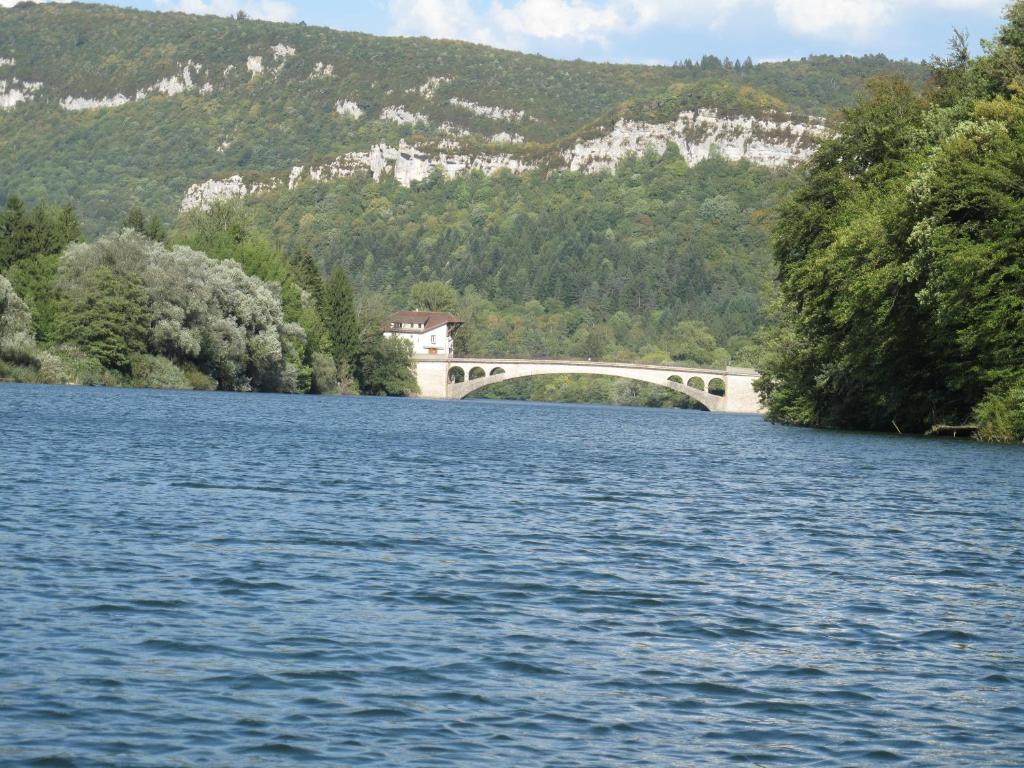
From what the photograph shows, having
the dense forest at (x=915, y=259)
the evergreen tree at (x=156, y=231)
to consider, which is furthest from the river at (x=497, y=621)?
the evergreen tree at (x=156, y=231)

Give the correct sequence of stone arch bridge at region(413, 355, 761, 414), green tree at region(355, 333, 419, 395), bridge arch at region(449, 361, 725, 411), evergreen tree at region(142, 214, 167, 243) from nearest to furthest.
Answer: evergreen tree at region(142, 214, 167, 243) < green tree at region(355, 333, 419, 395) < bridge arch at region(449, 361, 725, 411) < stone arch bridge at region(413, 355, 761, 414)

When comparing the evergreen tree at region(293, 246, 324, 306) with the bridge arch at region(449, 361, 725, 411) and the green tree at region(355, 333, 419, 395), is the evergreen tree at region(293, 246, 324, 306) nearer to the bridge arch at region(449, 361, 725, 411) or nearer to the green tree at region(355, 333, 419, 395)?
the green tree at region(355, 333, 419, 395)

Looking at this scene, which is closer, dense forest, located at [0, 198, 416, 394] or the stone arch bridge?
dense forest, located at [0, 198, 416, 394]

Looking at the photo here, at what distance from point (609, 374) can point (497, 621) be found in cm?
13767

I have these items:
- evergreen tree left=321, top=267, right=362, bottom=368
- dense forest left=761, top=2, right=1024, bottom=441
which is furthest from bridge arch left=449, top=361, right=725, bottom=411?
dense forest left=761, top=2, right=1024, bottom=441

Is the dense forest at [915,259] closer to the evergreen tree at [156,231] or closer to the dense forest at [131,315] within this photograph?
the dense forest at [131,315]

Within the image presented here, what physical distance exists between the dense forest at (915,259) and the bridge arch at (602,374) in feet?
247

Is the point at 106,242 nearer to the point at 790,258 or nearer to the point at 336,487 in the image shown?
the point at 790,258

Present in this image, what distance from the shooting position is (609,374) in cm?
15350

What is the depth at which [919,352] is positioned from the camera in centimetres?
5728

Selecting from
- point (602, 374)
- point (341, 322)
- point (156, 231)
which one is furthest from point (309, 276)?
point (602, 374)

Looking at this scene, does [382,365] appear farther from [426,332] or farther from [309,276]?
Answer: [426,332]

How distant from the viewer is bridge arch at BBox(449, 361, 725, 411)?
6004 inches

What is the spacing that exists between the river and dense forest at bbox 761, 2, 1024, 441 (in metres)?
16.8
